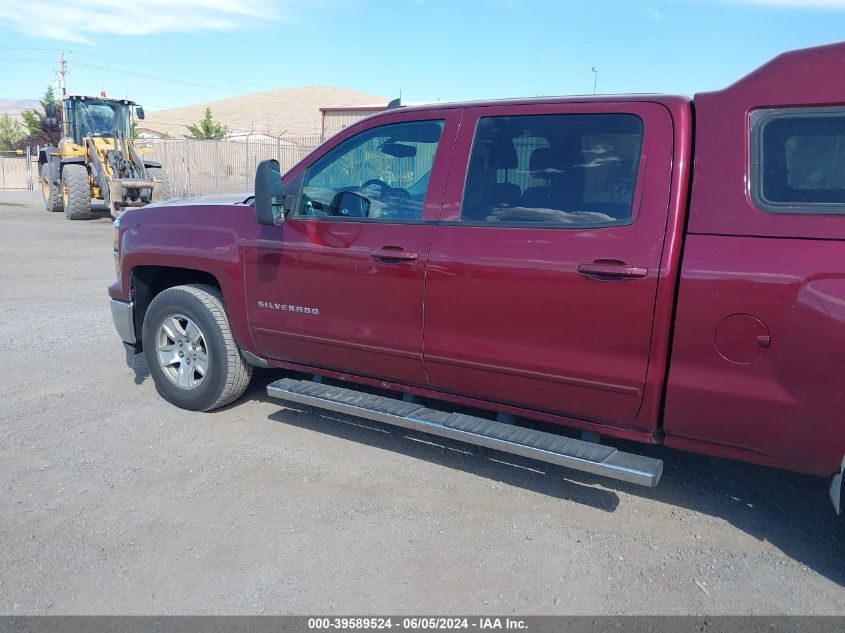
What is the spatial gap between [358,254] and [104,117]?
18638 mm

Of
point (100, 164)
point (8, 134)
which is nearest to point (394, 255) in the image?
point (100, 164)

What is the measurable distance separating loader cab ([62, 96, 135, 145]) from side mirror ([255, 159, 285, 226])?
57.1 feet

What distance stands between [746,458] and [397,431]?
2183 millimetres

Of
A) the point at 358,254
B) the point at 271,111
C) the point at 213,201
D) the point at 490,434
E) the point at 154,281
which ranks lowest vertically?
the point at 490,434

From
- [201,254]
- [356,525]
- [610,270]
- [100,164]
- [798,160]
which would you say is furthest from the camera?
[100,164]

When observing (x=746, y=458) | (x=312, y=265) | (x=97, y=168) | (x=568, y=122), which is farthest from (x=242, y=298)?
(x=97, y=168)

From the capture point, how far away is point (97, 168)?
18.5m

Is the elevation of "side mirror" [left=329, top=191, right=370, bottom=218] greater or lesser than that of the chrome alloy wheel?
greater

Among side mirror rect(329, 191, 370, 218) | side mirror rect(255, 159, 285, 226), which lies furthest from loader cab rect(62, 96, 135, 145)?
side mirror rect(329, 191, 370, 218)

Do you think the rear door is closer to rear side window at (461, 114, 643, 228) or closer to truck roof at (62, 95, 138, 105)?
rear side window at (461, 114, 643, 228)

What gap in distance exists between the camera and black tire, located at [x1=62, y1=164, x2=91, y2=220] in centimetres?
1847

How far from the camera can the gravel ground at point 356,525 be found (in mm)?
2990

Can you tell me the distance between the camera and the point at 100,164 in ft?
59.8

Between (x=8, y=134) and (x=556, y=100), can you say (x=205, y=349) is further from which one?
(x=8, y=134)
